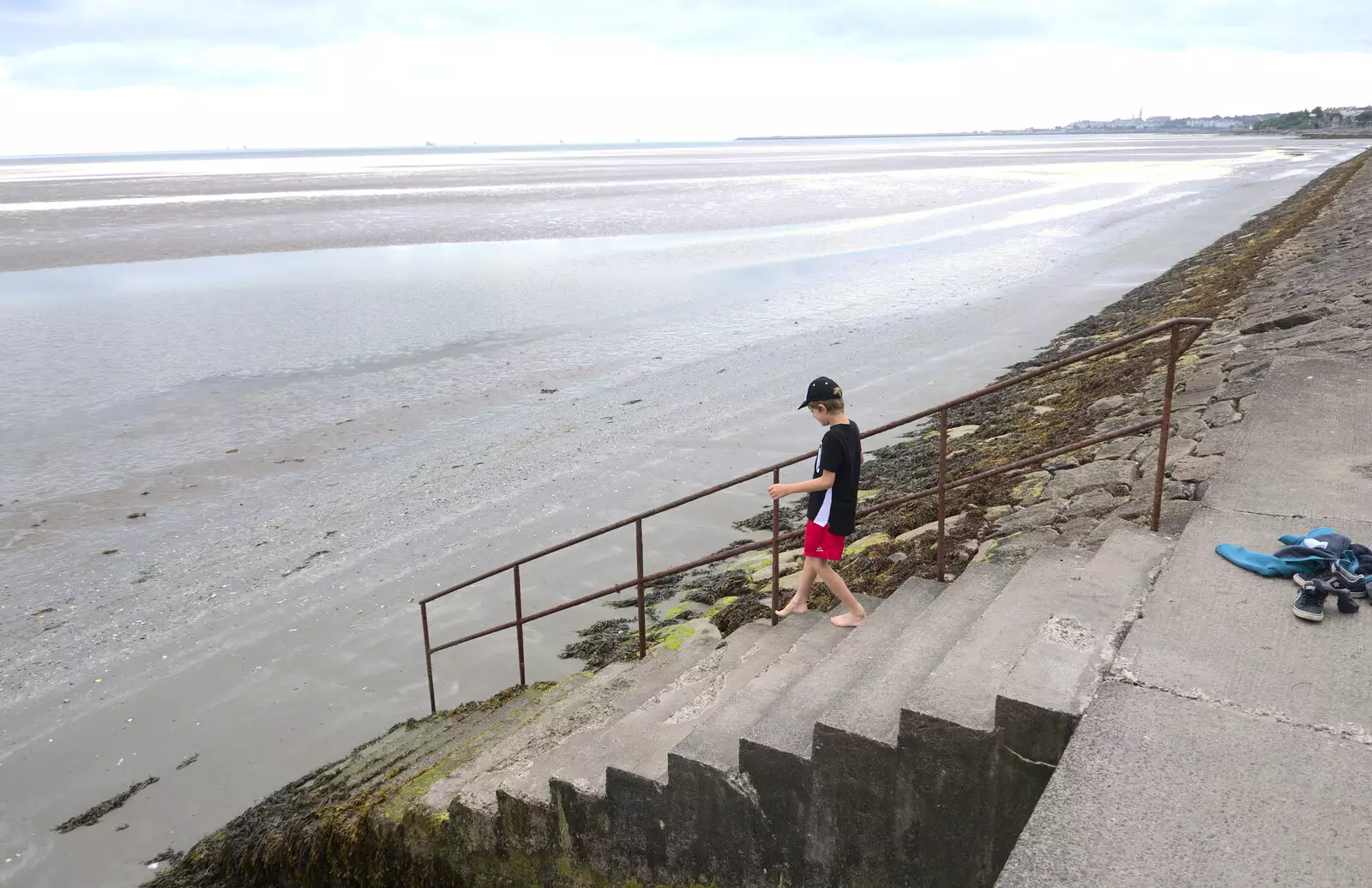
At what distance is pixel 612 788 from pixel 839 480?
1884mm

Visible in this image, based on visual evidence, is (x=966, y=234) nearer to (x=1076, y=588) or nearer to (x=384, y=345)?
(x=384, y=345)

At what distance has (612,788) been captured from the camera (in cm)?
384

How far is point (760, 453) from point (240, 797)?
6802 mm

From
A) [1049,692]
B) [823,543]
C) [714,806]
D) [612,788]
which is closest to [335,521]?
[823,543]

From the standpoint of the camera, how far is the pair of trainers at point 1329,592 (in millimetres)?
3461

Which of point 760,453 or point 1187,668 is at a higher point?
point 1187,668

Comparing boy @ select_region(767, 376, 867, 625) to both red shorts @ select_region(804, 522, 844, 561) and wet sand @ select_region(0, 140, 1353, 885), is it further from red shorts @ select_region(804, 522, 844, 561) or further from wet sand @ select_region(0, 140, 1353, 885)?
wet sand @ select_region(0, 140, 1353, 885)

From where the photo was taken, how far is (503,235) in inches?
1420

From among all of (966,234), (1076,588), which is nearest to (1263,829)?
(1076,588)

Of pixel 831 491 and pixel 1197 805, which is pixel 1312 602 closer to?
pixel 1197 805

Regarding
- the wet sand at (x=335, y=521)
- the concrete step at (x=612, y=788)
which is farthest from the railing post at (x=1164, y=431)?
the wet sand at (x=335, y=521)

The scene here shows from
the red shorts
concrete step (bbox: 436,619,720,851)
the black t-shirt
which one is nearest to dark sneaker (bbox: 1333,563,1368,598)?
the black t-shirt

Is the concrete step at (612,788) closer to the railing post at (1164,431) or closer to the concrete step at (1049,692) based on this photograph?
the concrete step at (1049,692)

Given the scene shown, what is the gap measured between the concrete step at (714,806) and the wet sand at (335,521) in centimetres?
371
